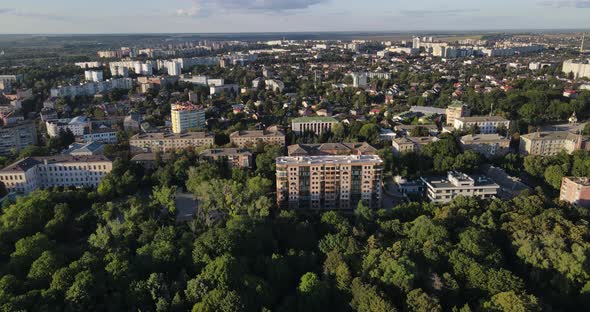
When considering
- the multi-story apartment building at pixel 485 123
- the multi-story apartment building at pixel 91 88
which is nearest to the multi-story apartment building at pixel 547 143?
the multi-story apartment building at pixel 485 123

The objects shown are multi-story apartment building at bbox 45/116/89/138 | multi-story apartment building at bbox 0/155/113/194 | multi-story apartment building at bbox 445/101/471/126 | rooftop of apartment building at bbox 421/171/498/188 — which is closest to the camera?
rooftop of apartment building at bbox 421/171/498/188

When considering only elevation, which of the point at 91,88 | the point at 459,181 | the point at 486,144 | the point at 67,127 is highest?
the point at 91,88

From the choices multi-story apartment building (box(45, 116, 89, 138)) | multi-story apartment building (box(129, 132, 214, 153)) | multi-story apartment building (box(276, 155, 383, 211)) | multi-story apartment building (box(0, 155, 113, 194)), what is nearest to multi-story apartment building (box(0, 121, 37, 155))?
multi-story apartment building (box(45, 116, 89, 138))

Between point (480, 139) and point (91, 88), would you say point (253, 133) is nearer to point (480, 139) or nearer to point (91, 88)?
point (480, 139)

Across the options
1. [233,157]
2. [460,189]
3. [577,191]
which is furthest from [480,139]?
[233,157]

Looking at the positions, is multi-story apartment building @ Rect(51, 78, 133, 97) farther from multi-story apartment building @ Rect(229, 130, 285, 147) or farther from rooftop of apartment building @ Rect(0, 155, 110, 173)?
multi-story apartment building @ Rect(229, 130, 285, 147)

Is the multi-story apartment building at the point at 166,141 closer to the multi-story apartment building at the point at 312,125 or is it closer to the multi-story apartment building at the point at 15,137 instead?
the multi-story apartment building at the point at 312,125
